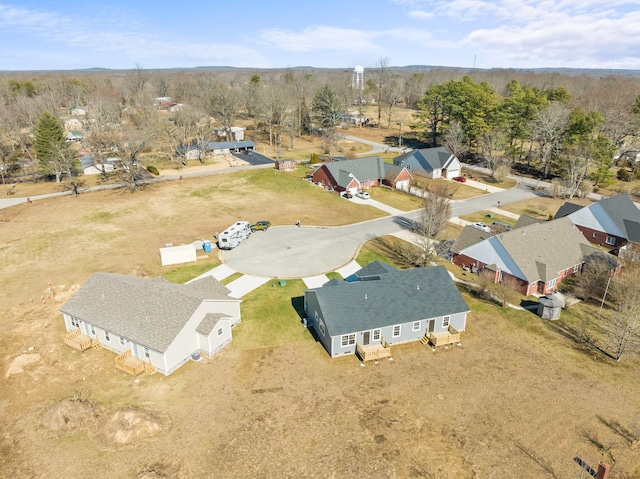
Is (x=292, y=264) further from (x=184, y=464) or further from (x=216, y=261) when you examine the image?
(x=184, y=464)

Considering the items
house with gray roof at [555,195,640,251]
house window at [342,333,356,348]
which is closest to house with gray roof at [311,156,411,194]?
house with gray roof at [555,195,640,251]

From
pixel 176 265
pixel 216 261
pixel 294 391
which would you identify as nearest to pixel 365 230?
pixel 216 261

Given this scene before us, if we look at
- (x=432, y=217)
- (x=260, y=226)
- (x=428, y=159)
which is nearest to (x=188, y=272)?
(x=260, y=226)

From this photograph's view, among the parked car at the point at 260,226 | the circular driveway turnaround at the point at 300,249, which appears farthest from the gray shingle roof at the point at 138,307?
the parked car at the point at 260,226

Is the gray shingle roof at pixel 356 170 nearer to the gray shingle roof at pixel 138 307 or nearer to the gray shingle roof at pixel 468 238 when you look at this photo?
the gray shingle roof at pixel 468 238

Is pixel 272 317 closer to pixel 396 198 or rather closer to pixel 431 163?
pixel 396 198

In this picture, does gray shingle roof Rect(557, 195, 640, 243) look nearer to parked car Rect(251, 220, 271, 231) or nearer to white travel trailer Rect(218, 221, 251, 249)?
parked car Rect(251, 220, 271, 231)
